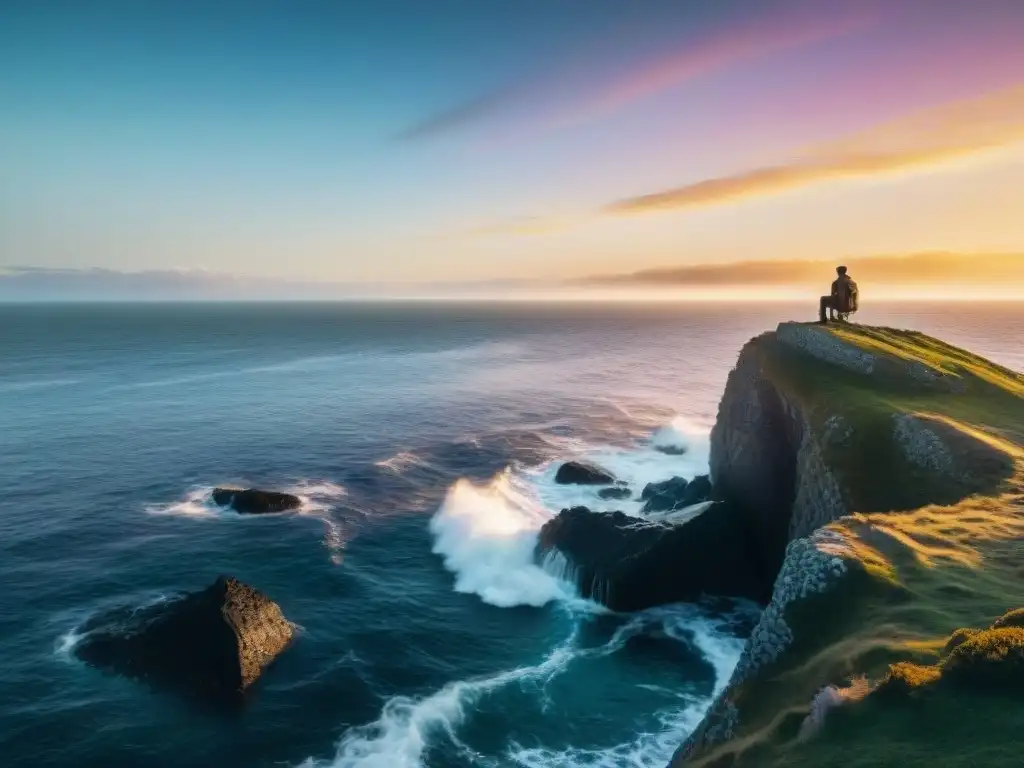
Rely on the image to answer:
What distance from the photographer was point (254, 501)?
154ft

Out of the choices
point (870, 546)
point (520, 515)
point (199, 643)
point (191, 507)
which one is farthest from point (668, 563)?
point (191, 507)

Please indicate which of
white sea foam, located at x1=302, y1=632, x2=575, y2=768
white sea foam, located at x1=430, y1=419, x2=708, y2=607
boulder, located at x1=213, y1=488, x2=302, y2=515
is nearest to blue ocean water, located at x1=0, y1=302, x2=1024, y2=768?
white sea foam, located at x1=302, y1=632, x2=575, y2=768

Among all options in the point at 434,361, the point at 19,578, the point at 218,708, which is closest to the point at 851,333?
the point at 218,708

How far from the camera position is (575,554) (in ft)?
123

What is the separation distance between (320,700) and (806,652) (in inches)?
757

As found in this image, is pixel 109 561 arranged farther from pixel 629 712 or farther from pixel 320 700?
pixel 629 712

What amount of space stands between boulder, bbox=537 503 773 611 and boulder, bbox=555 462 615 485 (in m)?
16.9

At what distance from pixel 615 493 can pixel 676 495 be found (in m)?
5.32

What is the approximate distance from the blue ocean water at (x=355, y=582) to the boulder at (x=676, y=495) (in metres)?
4.18

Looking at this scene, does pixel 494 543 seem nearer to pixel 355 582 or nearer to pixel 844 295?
pixel 355 582

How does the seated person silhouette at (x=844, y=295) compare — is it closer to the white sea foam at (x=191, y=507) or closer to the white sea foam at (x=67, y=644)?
the white sea foam at (x=191, y=507)

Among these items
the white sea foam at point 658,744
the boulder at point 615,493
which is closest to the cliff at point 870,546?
the white sea foam at point 658,744

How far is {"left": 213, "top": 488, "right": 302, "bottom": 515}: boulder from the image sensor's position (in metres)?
46.7

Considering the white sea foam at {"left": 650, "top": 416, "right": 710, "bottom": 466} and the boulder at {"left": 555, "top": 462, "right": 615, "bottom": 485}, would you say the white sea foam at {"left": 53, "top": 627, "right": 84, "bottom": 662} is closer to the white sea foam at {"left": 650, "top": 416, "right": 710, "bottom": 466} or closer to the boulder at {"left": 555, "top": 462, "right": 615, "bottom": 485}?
the boulder at {"left": 555, "top": 462, "right": 615, "bottom": 485}
